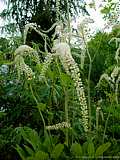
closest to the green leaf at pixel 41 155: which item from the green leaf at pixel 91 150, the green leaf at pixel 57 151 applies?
the green leaf at pixel 57 151

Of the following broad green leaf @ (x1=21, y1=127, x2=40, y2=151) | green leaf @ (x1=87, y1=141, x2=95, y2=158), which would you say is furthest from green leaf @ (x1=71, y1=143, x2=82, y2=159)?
broad green leaf @ (x1=21, y1=127, x2=40, y2=151)

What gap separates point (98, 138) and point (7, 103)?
84 cm

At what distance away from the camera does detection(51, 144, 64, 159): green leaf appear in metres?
1.96

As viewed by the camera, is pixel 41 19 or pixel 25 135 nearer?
pixel 25 135

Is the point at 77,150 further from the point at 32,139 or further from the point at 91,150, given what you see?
the point at 32,139

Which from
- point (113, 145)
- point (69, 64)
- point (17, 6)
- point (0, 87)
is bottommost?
point (113, 145)

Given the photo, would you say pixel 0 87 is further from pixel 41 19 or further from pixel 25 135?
pixel 41 19

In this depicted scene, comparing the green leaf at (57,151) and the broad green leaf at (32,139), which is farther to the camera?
the broad green leaf at (32,139)

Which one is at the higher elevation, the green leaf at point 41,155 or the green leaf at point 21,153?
the green leaf at point 41,155

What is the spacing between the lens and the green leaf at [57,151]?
1963 millimetres

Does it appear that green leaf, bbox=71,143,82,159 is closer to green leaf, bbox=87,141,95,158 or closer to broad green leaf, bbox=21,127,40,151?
green leaf, bbox=87,141,95,158

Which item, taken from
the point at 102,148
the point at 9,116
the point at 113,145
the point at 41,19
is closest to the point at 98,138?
the point at 113,145

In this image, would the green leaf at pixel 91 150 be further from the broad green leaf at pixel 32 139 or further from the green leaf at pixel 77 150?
the broad green leaf at pixel 32 139

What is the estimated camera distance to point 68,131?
230 centimetres
